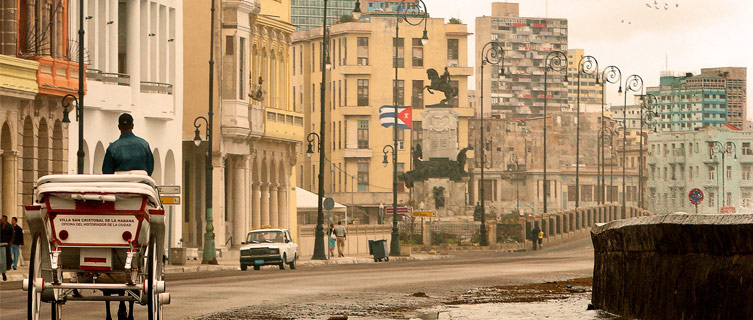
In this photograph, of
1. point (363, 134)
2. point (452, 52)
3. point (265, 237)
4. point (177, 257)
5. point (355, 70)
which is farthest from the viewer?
point (363, 134)

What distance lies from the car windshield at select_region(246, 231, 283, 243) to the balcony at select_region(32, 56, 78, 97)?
7.06 meters

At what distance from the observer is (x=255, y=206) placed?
262 ft

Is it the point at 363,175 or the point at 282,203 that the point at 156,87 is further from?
the point at 363,175

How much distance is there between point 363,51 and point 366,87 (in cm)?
406

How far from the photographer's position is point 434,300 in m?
24.8

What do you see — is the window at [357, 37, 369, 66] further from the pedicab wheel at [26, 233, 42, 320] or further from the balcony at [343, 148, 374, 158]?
the pedicab wheel at [26, 233, 42, 320]

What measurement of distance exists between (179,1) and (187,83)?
5.45m

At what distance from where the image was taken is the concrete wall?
11.3 meters

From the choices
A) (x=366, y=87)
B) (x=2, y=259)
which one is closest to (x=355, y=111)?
(x=366, y=87)

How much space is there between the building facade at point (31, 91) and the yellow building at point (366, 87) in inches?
4629

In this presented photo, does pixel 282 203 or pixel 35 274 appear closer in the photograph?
pixel 35 274

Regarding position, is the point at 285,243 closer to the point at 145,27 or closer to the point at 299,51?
the point at 145,27

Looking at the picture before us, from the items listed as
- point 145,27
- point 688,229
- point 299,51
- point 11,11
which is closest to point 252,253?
point 11,11

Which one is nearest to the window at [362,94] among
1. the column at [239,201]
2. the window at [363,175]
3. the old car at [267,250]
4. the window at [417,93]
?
the window at [417,93]
